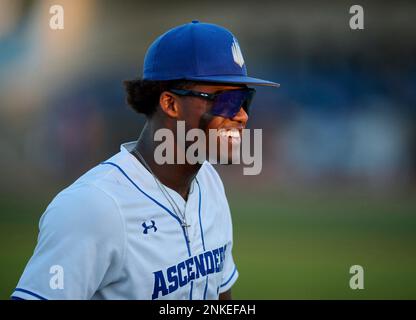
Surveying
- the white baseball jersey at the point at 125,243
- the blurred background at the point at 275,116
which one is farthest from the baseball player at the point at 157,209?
the blurred background at the point at 275,116

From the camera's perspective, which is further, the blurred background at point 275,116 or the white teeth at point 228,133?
the blurred background at point 275,116

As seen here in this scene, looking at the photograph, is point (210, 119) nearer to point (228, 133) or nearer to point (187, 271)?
point (228, 133)

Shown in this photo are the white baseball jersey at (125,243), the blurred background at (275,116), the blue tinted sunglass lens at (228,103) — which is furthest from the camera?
the blurred background at (275,116)

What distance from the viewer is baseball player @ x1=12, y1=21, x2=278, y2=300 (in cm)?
205

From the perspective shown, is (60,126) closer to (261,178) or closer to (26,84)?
(26,84)

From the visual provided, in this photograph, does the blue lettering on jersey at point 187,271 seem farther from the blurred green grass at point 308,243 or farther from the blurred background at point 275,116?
the blurred background at point 275,116

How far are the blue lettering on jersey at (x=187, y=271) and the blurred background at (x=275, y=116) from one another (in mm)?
4601

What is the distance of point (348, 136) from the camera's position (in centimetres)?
877

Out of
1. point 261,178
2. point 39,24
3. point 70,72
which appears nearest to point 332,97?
point 261,178

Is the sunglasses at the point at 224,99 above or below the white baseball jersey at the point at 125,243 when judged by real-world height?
above

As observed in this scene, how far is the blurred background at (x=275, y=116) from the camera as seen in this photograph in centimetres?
800

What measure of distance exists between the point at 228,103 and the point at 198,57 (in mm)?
239

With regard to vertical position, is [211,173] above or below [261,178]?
above
